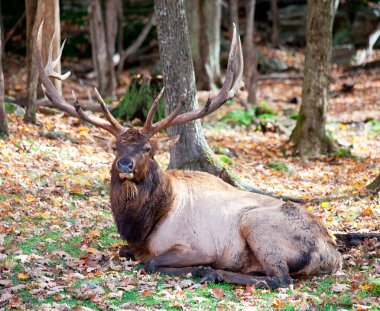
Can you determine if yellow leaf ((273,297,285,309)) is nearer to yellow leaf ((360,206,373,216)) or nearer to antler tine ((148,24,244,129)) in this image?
antler tine ((148,24,244,129))

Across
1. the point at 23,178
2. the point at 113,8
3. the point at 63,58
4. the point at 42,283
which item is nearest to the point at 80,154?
the point at 23,178

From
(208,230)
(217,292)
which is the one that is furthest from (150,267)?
(217,292)

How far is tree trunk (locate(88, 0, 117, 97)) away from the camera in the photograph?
21.2 meters

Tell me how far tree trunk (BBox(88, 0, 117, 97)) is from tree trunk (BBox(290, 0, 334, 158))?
7.48 metres

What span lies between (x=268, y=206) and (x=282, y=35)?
25370 mm

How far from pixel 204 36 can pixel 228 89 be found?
15.2 metres

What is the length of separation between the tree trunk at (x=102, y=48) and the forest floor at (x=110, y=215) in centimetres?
416

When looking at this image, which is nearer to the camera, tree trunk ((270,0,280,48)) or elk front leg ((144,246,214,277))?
elk front leg ((144,246,214,277))

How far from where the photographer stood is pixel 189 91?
1175cm

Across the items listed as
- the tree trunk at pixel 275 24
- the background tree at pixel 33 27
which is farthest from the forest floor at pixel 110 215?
the tree trunk at pixel 275 24

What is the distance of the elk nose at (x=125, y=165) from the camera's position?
8.47 metres

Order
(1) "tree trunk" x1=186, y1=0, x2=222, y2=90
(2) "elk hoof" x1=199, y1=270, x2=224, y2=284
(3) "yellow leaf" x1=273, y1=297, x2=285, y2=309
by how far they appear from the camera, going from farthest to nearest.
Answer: (1) "tree trunk" x1=186, y1=0, x2=222, y2=90 → (2) "elk hoof" x1=199, y1=270, x2=224, y2=284 → (3) "yellow leaf" x1=273, y1=297, x2=285, y2=309

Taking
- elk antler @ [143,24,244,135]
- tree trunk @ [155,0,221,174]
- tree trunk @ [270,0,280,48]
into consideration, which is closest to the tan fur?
elk antler @ [143,24,244,135]

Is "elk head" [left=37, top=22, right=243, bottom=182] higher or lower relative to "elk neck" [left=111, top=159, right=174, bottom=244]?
higher
